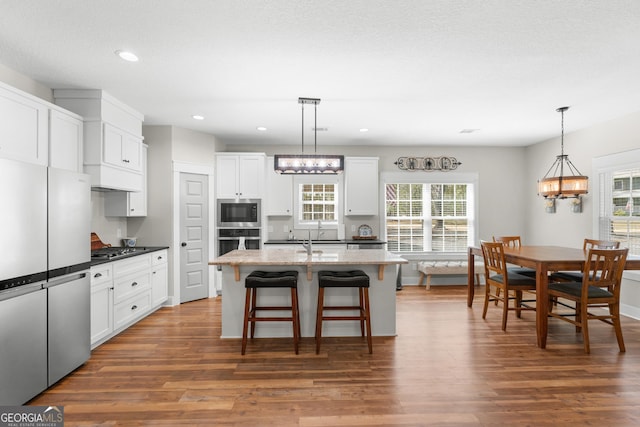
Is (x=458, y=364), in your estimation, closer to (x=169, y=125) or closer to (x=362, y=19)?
(x=362, y=19)

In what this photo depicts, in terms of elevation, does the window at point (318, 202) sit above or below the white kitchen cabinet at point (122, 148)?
below

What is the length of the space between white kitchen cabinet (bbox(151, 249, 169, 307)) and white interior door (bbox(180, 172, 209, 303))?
Answer: 292 mm

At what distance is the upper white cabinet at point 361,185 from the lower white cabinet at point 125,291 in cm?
310

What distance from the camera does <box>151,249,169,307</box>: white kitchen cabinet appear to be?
4.24m


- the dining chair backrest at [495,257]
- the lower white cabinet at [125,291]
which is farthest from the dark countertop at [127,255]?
the dining chair backrest at [495,257]

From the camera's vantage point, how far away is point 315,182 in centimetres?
600

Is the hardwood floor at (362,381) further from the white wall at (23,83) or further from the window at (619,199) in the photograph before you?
the white wall at (23,83)

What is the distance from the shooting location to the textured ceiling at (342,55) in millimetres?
2111

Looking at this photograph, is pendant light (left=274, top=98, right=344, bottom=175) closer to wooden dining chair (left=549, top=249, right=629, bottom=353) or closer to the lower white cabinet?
the lower white cabinet

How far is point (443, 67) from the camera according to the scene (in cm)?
290

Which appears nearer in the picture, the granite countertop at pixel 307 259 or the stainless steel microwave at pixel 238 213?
the granite countertop at pixel 307 259

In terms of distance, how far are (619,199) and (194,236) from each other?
19.8 ft

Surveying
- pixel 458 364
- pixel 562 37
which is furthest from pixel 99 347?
pixel 562 37

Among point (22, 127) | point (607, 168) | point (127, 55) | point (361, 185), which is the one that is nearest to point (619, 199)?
point (607, 168)
